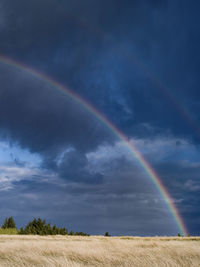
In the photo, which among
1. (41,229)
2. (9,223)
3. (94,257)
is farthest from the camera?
(9,223)

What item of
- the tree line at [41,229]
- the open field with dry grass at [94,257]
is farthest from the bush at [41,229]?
the open field with dry grass at [94,257]

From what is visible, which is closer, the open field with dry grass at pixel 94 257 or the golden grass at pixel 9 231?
the open field with dry grass at pixel 94 257

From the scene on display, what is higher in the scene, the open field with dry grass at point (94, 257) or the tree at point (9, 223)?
the tree at point (9, 223)

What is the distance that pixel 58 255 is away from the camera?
55.1 feet

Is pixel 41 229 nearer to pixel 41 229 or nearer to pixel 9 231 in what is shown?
pixel 41 229

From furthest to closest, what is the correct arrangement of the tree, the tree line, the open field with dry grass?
the tree, the tree line, the open field with dry grass

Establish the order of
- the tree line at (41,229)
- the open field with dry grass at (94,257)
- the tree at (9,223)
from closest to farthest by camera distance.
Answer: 1. the open field with dry grass at (94,257)
2. the tree line at (41,229)
3. the tree at (9,223)

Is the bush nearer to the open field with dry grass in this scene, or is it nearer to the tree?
the tree

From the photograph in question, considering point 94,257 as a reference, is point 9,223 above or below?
above

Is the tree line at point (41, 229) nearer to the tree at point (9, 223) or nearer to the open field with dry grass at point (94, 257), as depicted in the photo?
the tree at point (9, 223)

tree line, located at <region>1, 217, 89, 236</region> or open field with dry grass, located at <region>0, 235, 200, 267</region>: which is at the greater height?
tree line, located at <region>1, 217, 89, 236</region>

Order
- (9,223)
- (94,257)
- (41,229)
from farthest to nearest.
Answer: (9,223) < (41,229) < (94,257)

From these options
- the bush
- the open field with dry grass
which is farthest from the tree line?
the open field with dry grass

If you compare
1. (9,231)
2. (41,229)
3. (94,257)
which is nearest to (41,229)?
(41,229)
